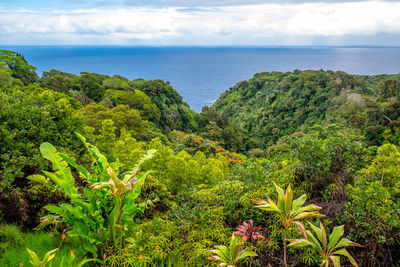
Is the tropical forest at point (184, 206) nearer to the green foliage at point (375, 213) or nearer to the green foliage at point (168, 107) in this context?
the green foliage at point (375, 213)

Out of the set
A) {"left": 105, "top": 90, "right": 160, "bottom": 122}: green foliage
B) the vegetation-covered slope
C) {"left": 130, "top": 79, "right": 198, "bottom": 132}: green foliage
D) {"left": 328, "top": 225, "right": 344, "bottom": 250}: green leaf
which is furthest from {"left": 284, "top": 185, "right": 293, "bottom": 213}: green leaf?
{"left": 130, "top": 79, "right": 198, "bottom": 132}: green foliage

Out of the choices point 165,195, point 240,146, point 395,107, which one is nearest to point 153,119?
point 240,146

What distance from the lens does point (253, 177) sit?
423 cm

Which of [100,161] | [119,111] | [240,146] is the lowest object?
[240,146]

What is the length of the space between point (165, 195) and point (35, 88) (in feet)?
63.4

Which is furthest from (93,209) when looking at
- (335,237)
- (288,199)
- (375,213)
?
(375,213)

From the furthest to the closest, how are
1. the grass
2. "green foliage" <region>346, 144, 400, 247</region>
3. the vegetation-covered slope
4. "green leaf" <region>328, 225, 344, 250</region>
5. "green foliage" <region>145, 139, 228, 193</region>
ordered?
1. the vegetation-covered slope
2. "green foliage" <region>145, 139, 228, 193</region>
3. the grass
4. "green foliage" <region>346, 144, 400, 247</region>
5. "green leaf" <region>328, 225, 344, 250</region>

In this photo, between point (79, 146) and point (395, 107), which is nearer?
point (79, 146)

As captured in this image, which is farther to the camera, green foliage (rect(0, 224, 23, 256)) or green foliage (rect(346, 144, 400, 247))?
green foliage (rect(0, 224, 23, 256))

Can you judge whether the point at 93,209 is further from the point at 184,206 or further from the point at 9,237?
the point at 9,237

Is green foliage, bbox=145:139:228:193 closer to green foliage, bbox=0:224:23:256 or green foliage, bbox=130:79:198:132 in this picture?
green foliage, bbox=0:224:23:256

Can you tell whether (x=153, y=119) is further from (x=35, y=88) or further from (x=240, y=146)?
(x=35, y=88)

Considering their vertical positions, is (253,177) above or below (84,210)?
above

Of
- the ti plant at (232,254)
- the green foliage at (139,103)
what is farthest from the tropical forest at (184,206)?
the green foliage at (139,103)
